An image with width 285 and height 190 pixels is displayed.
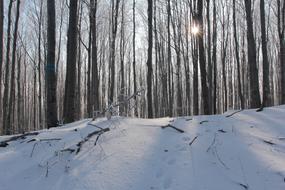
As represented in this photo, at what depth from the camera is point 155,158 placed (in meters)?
4.05

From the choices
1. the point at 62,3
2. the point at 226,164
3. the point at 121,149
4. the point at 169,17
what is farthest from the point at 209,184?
the point at 62,3

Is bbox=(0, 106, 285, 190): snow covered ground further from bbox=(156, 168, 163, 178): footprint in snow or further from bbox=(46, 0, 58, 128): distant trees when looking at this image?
bbox=(46, 0, 58, 128): distant trees

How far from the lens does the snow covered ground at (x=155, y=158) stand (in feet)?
11.4

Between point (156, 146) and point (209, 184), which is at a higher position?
point (156, 146)

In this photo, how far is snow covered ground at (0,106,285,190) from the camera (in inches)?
137

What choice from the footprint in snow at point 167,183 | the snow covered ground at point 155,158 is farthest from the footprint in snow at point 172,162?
the footprint in snow at point 167,183

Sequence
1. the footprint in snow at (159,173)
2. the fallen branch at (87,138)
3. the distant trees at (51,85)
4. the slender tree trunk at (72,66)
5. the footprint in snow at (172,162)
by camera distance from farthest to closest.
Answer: the slender tree trunk at (72,66) < the distant trees at (51,85) < the fallen branch at (87,138) < the footprint in snow at (172,162) < the footprint in snow at (159,173)

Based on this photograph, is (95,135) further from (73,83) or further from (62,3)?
(62,3)

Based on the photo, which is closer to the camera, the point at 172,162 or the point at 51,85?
the point at 172,162

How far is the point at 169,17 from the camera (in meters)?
20.4

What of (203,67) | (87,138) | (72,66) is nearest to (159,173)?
(87,138)

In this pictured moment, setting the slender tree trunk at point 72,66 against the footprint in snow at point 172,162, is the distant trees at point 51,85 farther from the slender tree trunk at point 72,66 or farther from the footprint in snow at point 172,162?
the footprint in snow at point 172,162

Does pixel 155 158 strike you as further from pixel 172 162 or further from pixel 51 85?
pixel 51 85

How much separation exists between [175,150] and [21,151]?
2.18 meters
